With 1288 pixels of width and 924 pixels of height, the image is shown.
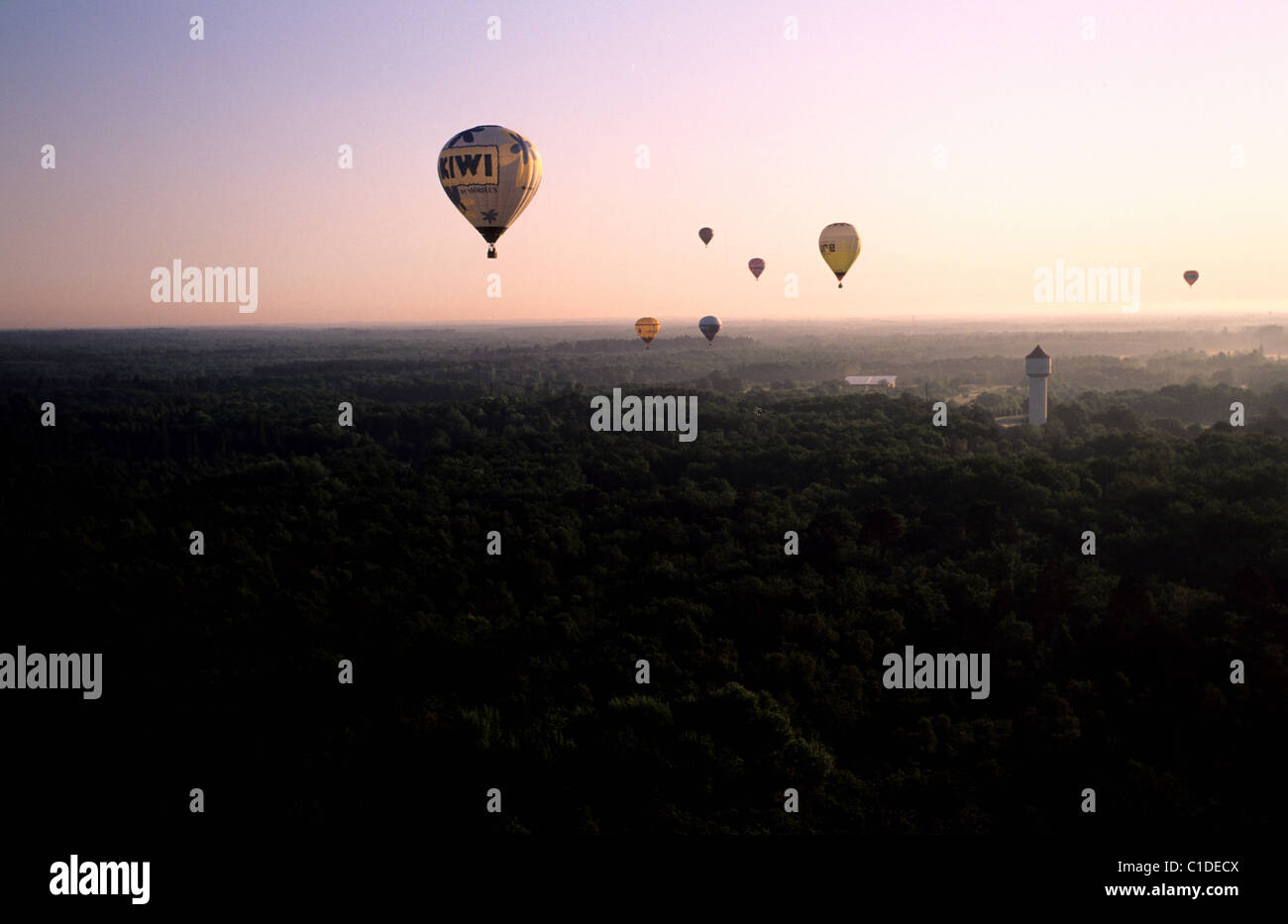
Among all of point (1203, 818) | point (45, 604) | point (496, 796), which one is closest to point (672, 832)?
point (496, 796)

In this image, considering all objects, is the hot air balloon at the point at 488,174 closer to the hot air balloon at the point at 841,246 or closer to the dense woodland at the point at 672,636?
the dense woodland at the point at 672,636

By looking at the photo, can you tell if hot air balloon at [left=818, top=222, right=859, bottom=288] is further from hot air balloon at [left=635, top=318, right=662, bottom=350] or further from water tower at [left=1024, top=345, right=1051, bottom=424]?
water tower at [left=1024, top=345, right=1051, bottom=424]

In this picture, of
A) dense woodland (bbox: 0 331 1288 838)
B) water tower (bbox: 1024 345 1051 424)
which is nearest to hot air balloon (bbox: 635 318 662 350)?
dense woodland (bbox: 0 331 1288 838)

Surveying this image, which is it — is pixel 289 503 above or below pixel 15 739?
above

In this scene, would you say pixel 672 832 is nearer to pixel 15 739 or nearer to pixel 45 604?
pixel 15 739

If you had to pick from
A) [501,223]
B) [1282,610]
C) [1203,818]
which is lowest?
[1203,818]

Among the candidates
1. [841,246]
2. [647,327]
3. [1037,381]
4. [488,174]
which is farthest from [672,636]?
[1037,381]
